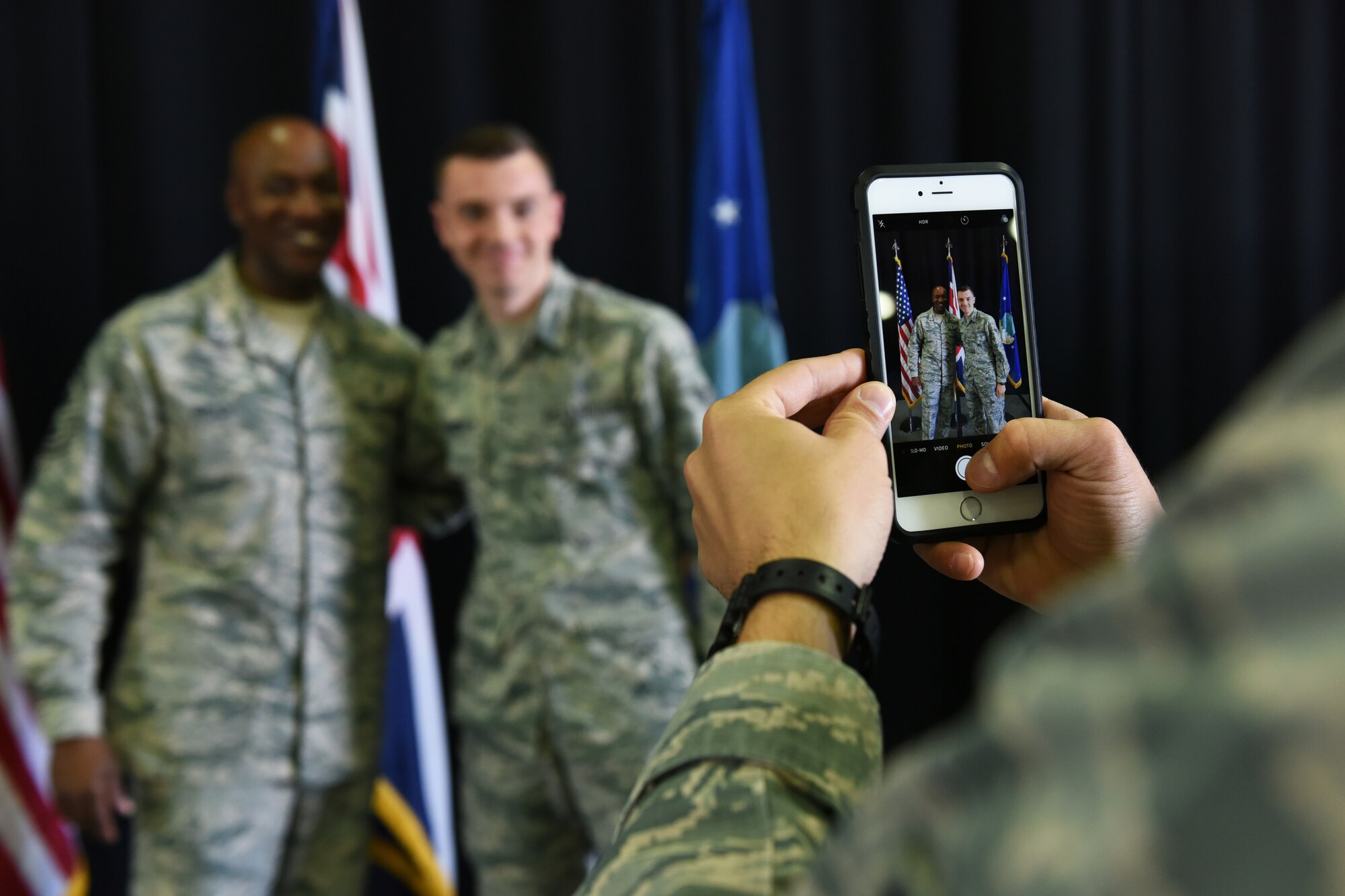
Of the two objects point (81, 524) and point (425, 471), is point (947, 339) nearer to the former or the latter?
point (425, 471)

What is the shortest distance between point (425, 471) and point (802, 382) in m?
1.17

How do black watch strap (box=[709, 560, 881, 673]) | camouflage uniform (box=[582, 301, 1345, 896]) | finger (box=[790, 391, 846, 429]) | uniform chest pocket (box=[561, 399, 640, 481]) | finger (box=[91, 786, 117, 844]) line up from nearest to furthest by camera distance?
1. camouflage uniform (box=[582, 301, 1345, 896])
2. black watch strap (box=[709, 560, 881, 673])
3. finger (box=[790, 391, 846, 429])
4. finger (box=[91, 786, 117, 844])
5. uniform chest pocket (box=[561, 399, 640, 481])

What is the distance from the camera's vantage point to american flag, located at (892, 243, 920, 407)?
656mm

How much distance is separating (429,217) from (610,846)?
162cm

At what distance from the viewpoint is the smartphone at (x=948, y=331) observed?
65 cm

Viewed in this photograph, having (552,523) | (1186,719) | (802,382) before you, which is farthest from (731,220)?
(1186,719)

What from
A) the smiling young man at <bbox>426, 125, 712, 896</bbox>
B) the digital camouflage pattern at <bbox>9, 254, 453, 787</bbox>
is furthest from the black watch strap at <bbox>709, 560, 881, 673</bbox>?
the digital camouflage pattern at <bbox>9, 254, 453, 787</bbox>

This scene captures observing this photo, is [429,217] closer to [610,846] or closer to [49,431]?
[49,431]

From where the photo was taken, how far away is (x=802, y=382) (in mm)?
568

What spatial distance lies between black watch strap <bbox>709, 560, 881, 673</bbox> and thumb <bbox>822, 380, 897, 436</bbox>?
0.11 m

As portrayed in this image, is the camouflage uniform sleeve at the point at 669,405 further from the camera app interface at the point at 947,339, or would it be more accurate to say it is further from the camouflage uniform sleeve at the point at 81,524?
the camera app interface at the point at 947,339

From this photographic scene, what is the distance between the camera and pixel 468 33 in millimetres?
1747

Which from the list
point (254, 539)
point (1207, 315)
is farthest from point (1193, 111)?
point (254, 539)

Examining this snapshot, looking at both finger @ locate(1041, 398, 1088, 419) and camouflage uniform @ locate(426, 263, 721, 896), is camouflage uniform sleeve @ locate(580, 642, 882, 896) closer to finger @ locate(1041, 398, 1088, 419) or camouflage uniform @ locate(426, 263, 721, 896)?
finger @ locate(1041, 398, 1088, 419)
